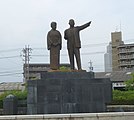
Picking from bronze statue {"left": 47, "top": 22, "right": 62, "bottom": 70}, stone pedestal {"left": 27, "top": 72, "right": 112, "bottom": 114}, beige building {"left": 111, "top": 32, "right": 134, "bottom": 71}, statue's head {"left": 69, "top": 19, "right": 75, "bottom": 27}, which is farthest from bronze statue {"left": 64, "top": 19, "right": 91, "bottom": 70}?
beige building {"left": 111, "top": 32, "right": 134, "bottom": 71}

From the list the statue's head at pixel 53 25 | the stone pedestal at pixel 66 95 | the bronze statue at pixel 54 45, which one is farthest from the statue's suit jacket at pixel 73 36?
the stone pedestal at pixel 66 95

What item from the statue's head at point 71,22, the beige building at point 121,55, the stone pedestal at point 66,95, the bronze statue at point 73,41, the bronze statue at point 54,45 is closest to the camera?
the stone pedestal at point 66,95

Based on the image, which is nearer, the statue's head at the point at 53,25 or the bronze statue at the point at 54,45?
the bronze statue at the point at 54,45

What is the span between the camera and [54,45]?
15.9 metres

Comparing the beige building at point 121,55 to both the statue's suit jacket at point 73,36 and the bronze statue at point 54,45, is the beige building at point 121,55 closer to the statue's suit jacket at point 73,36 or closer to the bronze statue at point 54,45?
the statue's suit jacket at point 73,36

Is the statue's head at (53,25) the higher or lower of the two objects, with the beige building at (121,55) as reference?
lower

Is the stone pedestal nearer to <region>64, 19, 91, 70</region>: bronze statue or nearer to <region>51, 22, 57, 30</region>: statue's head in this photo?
<region>64, 19, 91, 70</region>: bronze statue

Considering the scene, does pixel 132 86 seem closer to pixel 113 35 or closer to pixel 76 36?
pixel 76 36

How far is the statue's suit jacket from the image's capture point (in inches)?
629

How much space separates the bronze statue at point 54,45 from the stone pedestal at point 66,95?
98 cm

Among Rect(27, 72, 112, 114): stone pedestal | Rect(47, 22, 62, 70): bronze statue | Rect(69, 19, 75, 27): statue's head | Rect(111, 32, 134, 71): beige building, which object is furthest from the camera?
Rect(111, 32, 134, 71): beige building

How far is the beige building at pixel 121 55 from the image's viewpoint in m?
81.1

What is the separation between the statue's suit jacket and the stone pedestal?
1.85m

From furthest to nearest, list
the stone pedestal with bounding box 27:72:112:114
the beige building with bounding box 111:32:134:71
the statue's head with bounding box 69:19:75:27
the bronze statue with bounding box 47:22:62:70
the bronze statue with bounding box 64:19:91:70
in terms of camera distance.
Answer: the beige building with bounding box 111:32:134:71 < the statue's head with bounding box 69:19:75:27 < the bronze statue with bounding box 64:19:91:70 < the bronze statue with bounding box 47:22:62:70 < the stone pedestal with bounding box 27:72:112:114
